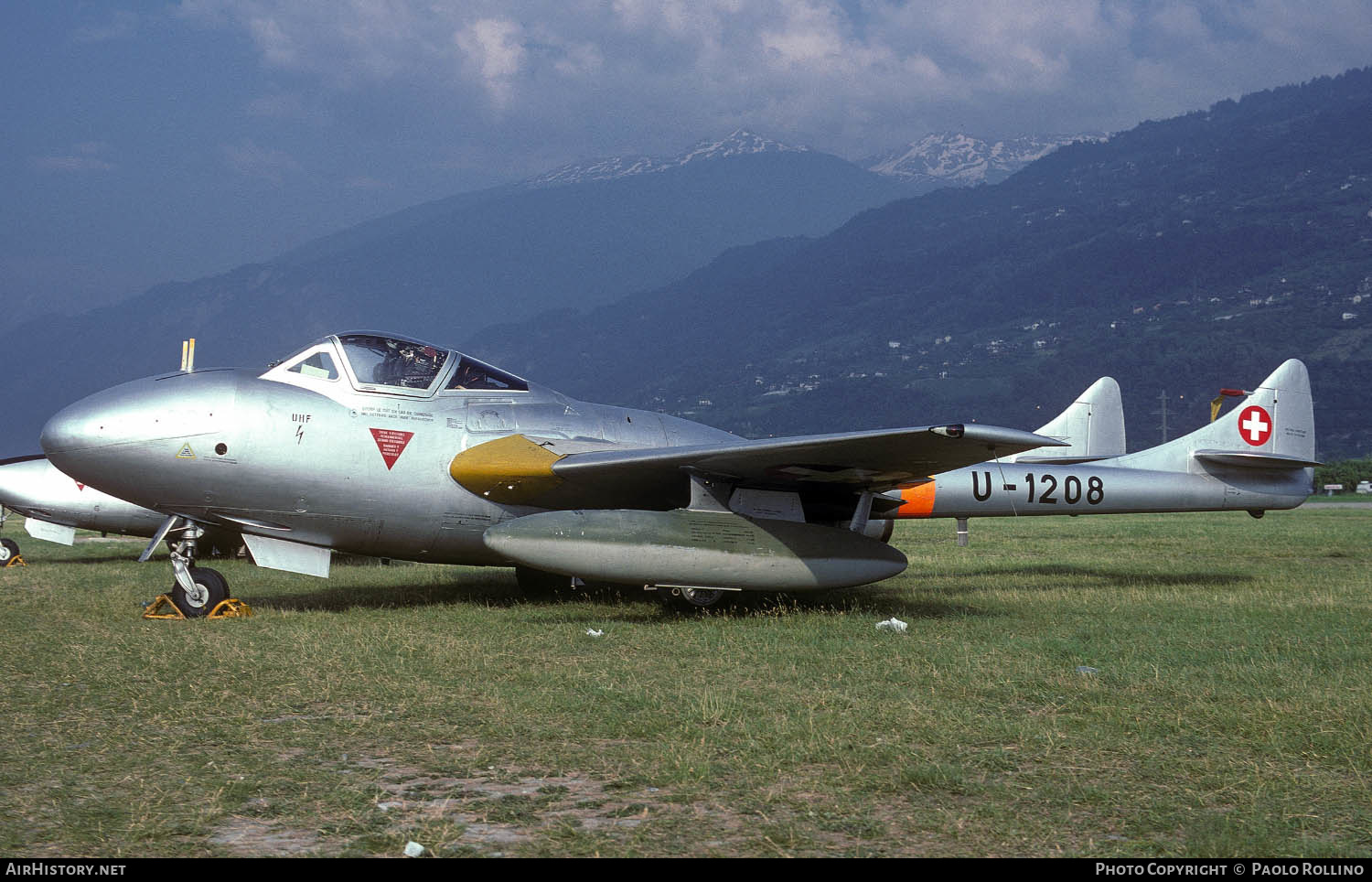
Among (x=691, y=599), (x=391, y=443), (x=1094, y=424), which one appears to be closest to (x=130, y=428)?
(x=391, y=443)

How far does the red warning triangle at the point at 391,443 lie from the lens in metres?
10.0

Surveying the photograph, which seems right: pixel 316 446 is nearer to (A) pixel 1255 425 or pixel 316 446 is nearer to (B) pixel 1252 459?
(B) pixel 1252 459

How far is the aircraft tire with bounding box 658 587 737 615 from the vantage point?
34.9 feet

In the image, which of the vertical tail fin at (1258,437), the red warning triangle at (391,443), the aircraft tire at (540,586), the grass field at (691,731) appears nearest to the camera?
the grass field at (691,731)

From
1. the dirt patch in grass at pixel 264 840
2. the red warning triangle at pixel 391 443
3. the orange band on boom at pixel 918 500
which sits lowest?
the dirt patch in grass at pixel 264 840

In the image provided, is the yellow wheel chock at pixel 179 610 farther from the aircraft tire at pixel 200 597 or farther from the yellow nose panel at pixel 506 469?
the yellow nose panel at pixel 506 469

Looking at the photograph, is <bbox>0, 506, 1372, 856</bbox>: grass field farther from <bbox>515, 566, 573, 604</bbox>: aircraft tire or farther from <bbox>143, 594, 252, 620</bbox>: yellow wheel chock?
<bbox>515, 566, 573, 604</bbox>: aircraft tire

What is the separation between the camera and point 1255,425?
14.6m

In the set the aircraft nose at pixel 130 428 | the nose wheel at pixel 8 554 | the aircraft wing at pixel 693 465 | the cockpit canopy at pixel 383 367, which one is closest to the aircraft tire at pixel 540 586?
the aircraft wing at pixel 693 465

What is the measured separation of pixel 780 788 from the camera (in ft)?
14.8

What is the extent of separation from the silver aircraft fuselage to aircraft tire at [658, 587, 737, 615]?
1040 millimetres

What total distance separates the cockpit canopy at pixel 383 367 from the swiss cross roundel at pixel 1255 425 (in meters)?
9.98

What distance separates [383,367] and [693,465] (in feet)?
10.3
